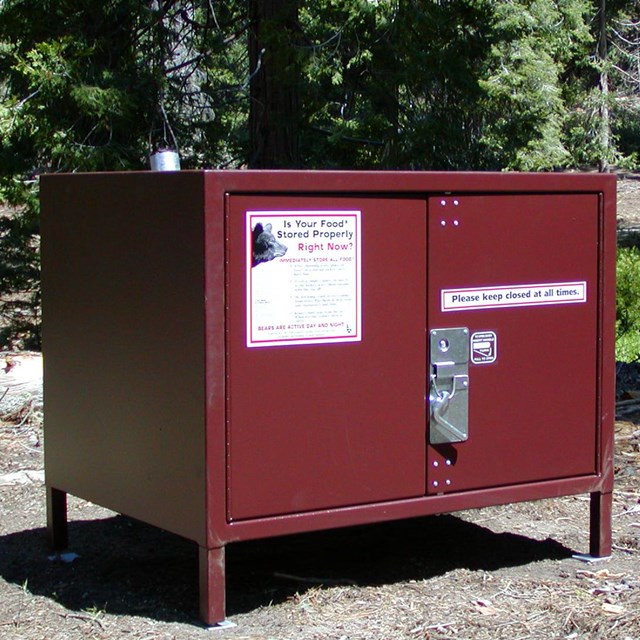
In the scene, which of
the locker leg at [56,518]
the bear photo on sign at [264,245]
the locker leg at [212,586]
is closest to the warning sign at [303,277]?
the bear photo on sign at [264,245]

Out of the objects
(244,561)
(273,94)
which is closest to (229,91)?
(273,94)

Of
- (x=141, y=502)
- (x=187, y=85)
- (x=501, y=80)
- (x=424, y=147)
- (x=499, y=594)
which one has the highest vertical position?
(x=501, y=80)

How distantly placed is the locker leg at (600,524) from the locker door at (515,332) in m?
0.14

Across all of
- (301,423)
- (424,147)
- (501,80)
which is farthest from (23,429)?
(501,80)

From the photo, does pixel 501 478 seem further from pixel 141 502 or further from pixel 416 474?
pixel 141 502

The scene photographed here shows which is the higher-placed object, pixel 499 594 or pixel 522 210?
pixel 522 210

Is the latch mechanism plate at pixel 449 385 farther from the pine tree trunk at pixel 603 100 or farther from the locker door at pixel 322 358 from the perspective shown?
the pine tree trunk at pixel 603 100

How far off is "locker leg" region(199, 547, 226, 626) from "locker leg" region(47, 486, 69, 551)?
1157 millimetres

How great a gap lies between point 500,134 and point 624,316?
7.11ft

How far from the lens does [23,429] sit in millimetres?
6695

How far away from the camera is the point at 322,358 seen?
3.95 metres

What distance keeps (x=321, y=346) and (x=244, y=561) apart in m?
1.25

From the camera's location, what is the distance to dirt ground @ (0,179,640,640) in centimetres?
387

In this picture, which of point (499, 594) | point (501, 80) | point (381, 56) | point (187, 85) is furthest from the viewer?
point (501, 80)
